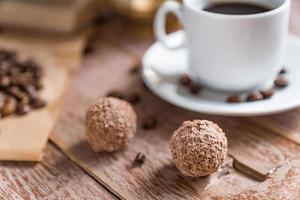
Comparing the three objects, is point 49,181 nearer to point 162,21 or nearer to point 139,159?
point 139,159

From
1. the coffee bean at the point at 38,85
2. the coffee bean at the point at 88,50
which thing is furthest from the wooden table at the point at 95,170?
the coffee bean at the point at 88,50

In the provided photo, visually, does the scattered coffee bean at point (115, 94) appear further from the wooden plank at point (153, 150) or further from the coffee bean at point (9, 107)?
the coffee bean at point (9, 107)

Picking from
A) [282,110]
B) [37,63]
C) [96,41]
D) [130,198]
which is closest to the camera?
[130,198]

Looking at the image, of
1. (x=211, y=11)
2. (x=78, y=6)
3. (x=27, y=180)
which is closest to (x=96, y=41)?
(x=78, y=6)

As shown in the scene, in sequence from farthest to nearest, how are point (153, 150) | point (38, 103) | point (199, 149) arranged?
point (38, 103) < point (153, 150) < point (199, 149)

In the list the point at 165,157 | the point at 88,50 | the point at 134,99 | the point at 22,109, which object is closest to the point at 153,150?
the point at 165,157

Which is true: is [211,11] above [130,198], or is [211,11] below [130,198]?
above

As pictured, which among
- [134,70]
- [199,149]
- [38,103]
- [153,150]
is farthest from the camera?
[134,70]

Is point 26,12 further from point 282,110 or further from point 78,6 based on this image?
point 282,110
